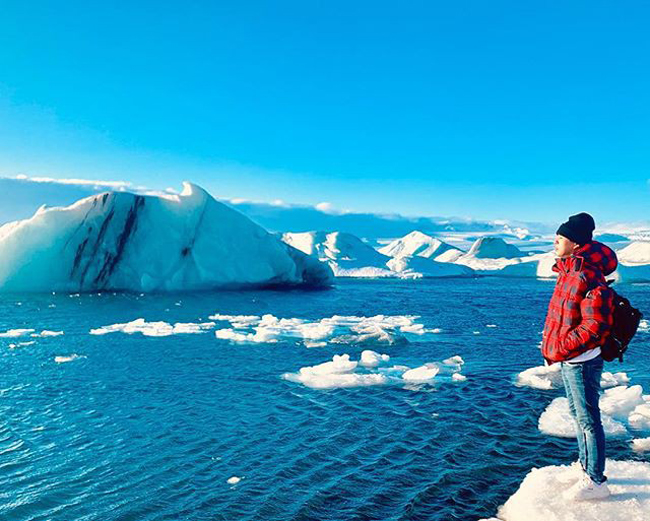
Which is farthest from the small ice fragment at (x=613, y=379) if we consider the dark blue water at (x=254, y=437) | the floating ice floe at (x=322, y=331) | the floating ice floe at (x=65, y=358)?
the floating ice floe at (x=65, y=358)

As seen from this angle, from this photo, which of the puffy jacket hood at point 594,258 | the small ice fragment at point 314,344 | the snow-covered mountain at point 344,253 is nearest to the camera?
the puffy jacket hood at point 594,258

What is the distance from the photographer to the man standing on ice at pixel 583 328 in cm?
340

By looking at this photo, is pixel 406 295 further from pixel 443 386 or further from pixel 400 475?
pixel 400 475

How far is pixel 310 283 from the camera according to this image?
35.5 m

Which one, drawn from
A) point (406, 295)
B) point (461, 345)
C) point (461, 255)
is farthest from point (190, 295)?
point (461, 255)

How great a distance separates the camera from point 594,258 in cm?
357

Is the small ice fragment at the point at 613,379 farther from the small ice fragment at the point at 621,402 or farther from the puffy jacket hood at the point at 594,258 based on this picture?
the puffy jacket hood at the point at 594,258

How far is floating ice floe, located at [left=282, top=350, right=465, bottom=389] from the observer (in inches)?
365

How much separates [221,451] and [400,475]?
83.0 inches

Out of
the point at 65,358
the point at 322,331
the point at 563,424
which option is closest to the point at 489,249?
the point at 322,331

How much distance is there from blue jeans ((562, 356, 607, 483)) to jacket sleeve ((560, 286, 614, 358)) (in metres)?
0.27

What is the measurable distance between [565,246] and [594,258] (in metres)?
0.21

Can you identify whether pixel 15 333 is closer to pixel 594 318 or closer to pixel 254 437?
pixel 254 437

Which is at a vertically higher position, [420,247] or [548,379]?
[420,247]
